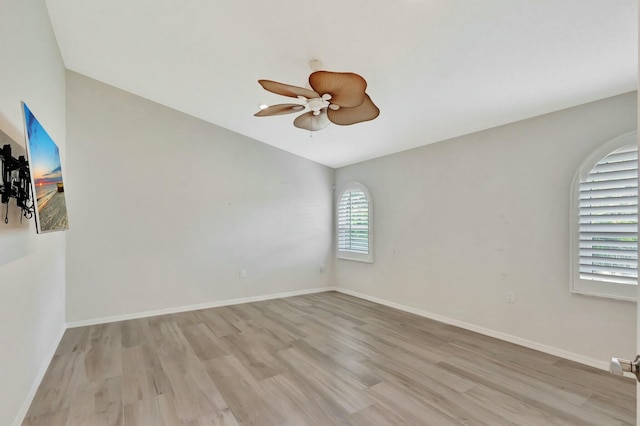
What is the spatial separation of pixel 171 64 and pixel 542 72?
11.5ft

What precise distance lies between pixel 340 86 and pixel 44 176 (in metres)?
2.14

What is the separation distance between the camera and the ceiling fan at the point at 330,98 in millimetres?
1923

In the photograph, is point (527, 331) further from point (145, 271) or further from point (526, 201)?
point (145, 271)

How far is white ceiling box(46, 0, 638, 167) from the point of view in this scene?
79.9 inches

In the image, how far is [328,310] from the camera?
452 cm

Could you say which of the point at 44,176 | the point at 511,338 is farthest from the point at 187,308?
Answer: the point at 511,338

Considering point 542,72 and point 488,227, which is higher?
point 542,72

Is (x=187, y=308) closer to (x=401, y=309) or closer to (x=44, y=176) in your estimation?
(x=44, y=176)

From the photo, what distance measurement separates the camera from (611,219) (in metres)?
2.66

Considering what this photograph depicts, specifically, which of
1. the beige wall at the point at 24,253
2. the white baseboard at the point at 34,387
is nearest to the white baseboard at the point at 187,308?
the white baseboard at the point at 34,387

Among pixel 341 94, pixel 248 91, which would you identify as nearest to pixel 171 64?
pixel 248 91

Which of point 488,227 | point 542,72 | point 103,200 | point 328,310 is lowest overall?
point 328,310

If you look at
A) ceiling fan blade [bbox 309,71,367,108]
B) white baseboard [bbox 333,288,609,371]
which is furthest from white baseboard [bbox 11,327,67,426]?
white baseboard [bbox 333,288,609,371]

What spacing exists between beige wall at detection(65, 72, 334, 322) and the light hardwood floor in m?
0.70
